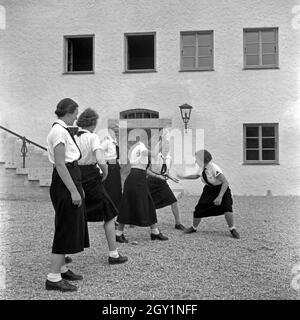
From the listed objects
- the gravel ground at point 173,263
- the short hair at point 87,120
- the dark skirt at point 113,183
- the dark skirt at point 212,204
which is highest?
the short hair at point 87,120

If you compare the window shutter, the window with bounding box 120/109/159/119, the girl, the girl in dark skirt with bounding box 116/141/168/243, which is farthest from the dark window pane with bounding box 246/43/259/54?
the girl in dark skirt with bounding box 116/141/168/243

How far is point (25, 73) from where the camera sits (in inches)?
514

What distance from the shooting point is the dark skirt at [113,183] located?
639 cm

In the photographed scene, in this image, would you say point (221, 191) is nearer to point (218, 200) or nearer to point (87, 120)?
point (218, 200)

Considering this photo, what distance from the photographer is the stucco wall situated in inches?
480

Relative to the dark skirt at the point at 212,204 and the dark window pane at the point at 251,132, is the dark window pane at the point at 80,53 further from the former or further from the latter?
the dark skirt at the point at 212,204

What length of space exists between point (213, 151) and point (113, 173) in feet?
21.1

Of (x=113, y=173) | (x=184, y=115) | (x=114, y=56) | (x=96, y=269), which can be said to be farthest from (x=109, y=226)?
(x=114, y=56)

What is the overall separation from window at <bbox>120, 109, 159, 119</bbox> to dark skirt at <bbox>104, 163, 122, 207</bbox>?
6313 millimetres

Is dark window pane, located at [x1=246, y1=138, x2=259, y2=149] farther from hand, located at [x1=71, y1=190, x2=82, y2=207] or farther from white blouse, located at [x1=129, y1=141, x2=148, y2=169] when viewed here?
hand, located at [x1=71, y1=190, x2=82, y2=207]

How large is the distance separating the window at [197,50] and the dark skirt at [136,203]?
755 cm

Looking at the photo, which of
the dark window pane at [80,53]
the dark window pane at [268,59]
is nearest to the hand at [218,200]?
the dark window pane at [268,59]

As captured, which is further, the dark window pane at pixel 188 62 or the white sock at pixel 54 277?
the dark window pane at pixel 188 62
